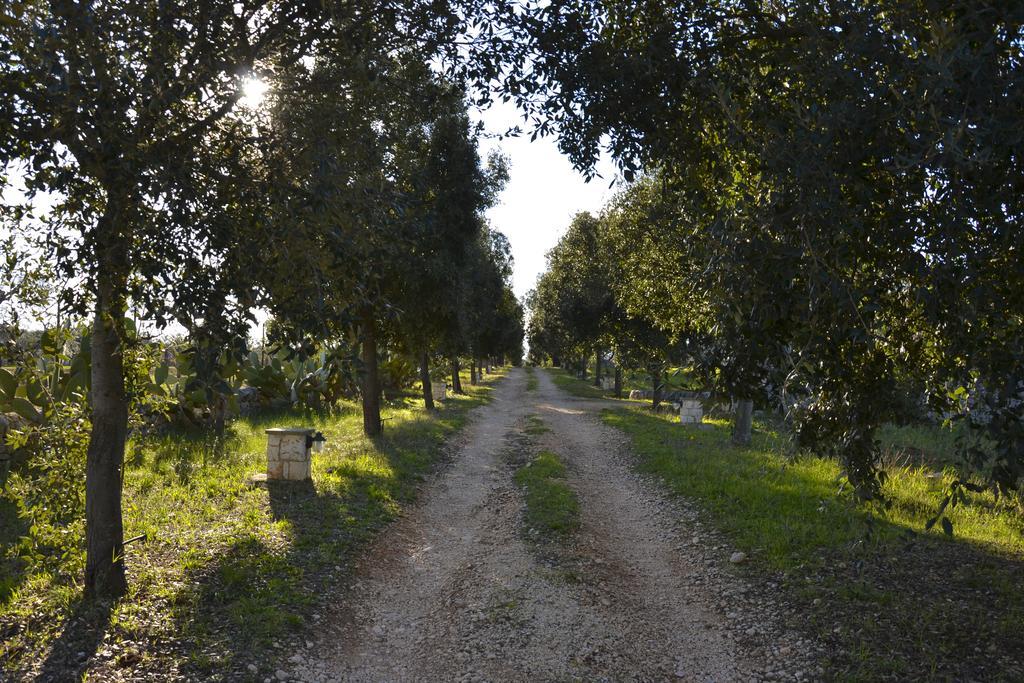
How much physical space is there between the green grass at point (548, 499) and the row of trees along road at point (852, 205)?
4.30m

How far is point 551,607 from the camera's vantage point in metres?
7.00

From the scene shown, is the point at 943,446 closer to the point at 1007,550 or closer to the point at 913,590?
the point at 1007,550

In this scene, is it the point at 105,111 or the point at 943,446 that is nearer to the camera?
the point at 105,111

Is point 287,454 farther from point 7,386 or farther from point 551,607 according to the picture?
point 551,607

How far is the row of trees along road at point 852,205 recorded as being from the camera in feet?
12.9

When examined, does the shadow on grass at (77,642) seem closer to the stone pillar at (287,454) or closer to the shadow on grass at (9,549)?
the shadow on grass at (9,549)

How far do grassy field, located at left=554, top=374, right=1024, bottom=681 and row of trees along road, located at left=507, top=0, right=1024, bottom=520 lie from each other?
3.32ft

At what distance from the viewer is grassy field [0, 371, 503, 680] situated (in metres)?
5.59

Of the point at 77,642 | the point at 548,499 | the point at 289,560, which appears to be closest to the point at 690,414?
the point at 548,499

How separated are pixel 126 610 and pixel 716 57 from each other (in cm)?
693

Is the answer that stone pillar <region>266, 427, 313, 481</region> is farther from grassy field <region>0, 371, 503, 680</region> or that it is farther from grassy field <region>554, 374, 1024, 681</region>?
grassy field <region>554, 374, 1024, 681</region>

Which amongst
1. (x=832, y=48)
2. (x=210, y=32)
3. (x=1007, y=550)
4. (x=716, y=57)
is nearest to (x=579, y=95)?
(x=716, y=57)

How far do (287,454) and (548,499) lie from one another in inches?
157

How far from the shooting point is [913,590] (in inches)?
270
